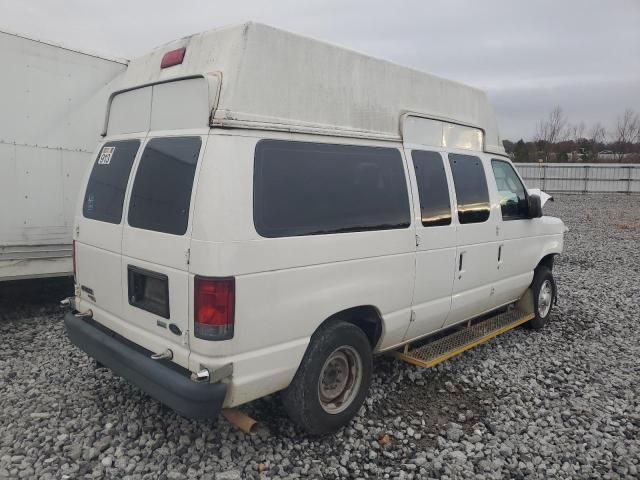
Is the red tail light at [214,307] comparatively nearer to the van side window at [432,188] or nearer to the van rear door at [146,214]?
the van rear door at [146,214]

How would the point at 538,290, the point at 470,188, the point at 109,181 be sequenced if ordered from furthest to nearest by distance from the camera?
the point at 538,290 → the point at 470,188 → the point at 109,181

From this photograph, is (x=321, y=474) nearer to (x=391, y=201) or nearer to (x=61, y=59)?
(x=391, y=201)

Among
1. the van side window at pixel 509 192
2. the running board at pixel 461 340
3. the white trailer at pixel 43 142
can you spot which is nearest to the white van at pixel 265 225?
the running board at pixel 461 340

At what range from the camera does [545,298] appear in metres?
6.42

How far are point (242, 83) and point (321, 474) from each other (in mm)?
2602

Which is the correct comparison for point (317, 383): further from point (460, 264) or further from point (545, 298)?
point (545, 298)

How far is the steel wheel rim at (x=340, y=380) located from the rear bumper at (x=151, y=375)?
0.99 meters

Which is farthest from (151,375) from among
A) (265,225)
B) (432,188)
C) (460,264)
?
(460,264)

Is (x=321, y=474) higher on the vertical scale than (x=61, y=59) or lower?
lower

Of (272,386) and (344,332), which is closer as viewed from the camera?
(272,386)

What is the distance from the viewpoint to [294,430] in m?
3.71

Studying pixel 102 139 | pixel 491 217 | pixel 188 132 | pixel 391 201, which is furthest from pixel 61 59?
pixel 491 217

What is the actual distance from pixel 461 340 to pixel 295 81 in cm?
309

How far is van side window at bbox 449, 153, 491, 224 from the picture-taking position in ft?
15.4
